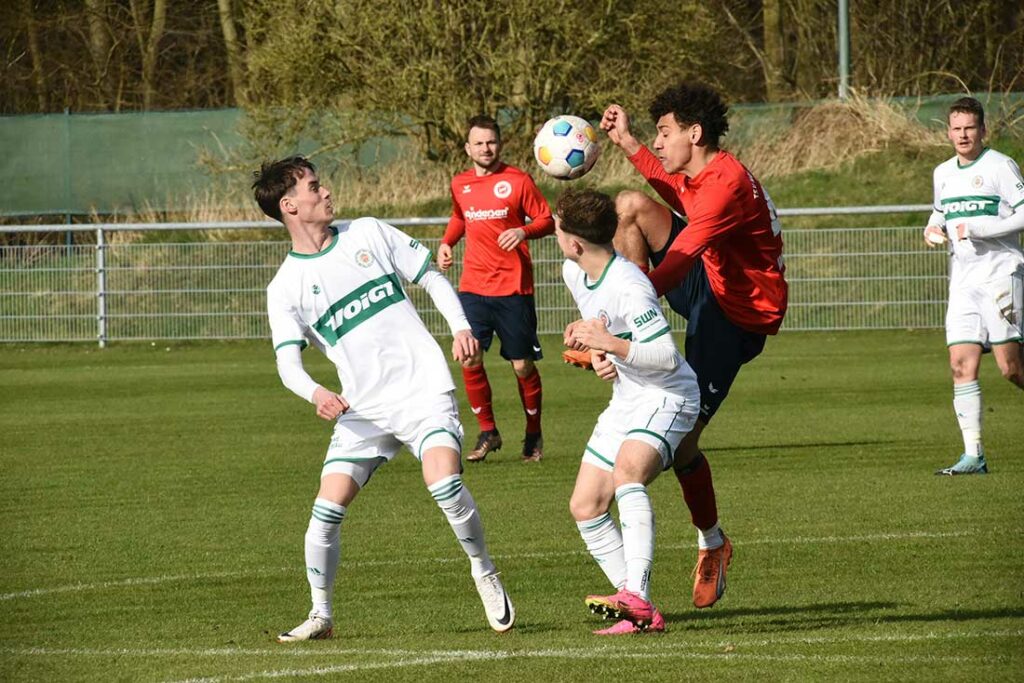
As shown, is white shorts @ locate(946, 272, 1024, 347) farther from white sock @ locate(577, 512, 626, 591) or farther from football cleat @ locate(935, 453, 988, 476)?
white sock @ locate(577, 512, 626, 591)

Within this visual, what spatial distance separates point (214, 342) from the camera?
22.8 m

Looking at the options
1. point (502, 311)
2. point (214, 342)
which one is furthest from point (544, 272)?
point (502, 311)

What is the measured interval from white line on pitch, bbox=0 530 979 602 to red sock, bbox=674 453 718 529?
1.07 meters

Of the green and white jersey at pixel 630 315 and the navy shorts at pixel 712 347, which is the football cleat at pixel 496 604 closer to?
the green and white jersey at pixel 630 315

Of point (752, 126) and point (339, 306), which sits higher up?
point (752, 126)

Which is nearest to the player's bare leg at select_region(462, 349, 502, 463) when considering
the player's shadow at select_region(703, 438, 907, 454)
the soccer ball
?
the player's shadow at select_region(703, 438, 907, 454)

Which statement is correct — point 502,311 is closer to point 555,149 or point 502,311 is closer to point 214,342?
point 555,149

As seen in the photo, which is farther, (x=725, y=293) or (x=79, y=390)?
(x=79, y=390)

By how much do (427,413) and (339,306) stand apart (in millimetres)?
563

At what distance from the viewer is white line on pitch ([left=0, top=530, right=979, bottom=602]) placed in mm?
7527

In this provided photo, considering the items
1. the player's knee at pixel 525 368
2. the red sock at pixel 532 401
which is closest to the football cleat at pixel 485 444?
the red sock at pixel 532 401

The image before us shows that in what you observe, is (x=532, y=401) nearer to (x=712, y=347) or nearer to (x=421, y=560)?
(x=421, y=560)

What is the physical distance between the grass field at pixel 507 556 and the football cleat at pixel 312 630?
14 cm

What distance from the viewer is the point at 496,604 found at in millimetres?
6336
